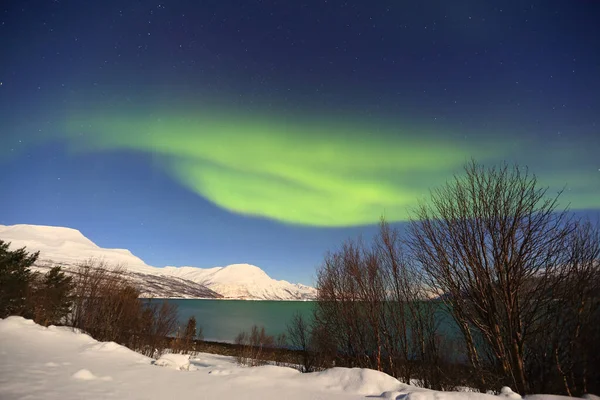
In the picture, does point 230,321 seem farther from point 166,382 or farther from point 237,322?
point 166,382

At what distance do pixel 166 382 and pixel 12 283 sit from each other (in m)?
23.5

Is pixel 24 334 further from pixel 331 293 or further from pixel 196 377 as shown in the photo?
pixel 331 293

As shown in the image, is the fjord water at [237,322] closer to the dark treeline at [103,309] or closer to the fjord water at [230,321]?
the fjord water at [230,321]

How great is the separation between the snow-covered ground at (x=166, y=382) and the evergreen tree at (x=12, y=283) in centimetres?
1598

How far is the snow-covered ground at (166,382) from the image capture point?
506 cm

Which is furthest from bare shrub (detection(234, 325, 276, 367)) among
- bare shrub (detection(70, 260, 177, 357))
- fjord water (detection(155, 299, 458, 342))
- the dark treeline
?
bare shrub (detection(70, 260, 177, 357))

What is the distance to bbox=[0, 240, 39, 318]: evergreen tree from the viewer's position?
1927 cm

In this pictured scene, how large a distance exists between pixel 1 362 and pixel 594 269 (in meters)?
14.9

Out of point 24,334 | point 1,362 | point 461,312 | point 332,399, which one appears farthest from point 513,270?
point 24,334

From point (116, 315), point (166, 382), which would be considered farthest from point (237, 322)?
point (166, 382)

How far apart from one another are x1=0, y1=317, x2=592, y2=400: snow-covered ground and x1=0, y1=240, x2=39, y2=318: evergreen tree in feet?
52.4

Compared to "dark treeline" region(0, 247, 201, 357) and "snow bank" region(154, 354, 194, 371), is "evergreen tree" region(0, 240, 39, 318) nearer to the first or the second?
"dark treeline" region(0, 247, 201, 357)

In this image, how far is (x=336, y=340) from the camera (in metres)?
15.7

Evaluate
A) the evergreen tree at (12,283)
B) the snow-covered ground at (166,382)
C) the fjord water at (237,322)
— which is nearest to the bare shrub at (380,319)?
the fjord water at (237,322)
